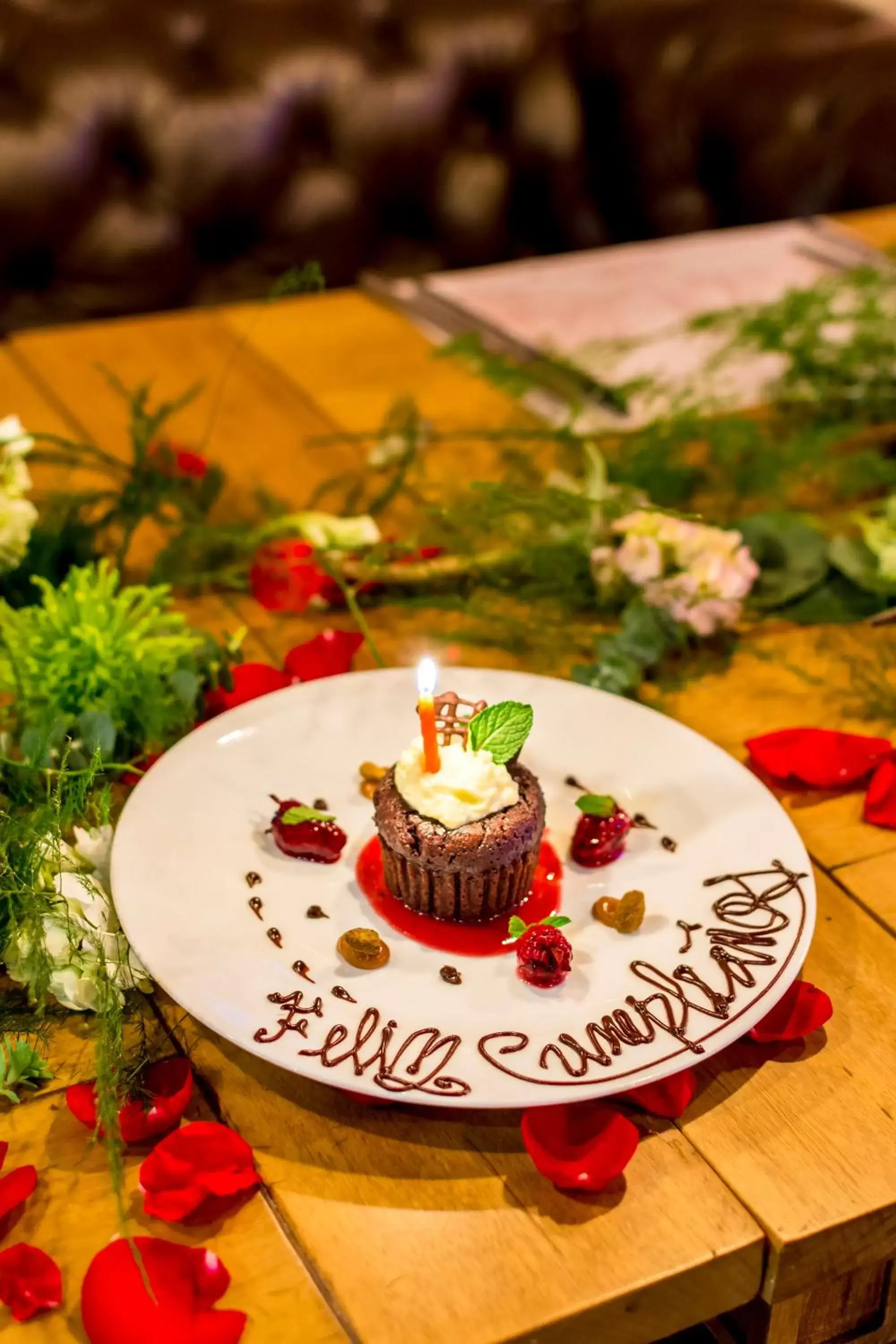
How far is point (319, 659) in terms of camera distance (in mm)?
1069

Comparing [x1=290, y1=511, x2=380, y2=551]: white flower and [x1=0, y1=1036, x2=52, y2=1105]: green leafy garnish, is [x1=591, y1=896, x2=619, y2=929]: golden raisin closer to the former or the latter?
[x1=0, y1=1036, x2=52, y2=1105]: green leafy garnish

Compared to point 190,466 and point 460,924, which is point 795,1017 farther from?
point 190,466

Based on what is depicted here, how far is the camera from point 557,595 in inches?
46.8

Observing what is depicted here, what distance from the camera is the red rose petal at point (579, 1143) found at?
26.5 inches

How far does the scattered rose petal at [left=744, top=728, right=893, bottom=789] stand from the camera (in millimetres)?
975

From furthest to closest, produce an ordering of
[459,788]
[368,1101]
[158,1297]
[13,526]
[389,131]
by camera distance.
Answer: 1. [389,131]
2. [13,526]
3. [459,788]
4. [368,1101]
5. [158,1297]

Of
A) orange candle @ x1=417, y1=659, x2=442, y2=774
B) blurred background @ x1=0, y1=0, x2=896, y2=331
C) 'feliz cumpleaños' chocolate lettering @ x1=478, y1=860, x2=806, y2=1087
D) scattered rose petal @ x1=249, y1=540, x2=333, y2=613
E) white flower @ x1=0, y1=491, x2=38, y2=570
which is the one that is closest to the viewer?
'feliz cumpleaños' chocolate lettering @ x1=478, y1=860, x2=806, y2=1087

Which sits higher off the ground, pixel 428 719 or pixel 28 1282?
pixel 428 719

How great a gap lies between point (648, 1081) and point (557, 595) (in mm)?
572

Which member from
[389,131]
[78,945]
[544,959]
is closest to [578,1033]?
[544,959]

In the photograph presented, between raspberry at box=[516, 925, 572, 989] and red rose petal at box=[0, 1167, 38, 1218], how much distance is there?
28 cm

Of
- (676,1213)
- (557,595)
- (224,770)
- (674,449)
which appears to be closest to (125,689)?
(224,770)

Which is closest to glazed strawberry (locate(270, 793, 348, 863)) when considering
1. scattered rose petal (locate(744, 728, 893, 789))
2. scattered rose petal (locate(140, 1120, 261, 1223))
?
scattered rose petal (locate(140, 1120, 261, 1223))

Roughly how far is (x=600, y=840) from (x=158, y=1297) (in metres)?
0.39
